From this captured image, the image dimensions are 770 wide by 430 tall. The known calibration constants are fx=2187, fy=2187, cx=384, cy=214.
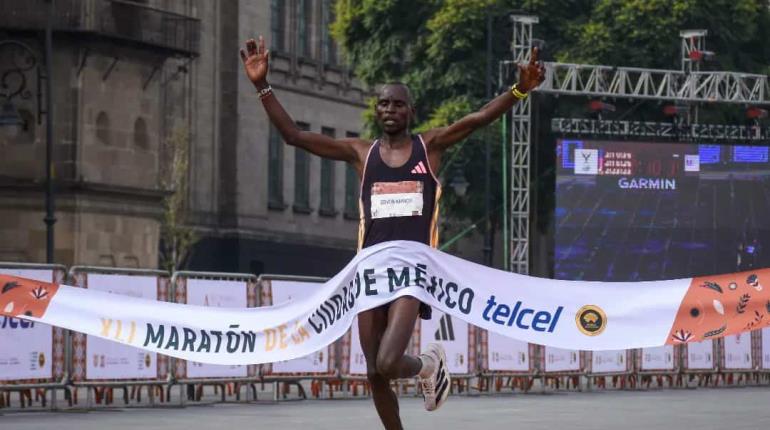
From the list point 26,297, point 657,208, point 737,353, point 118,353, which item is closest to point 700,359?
point 737,353

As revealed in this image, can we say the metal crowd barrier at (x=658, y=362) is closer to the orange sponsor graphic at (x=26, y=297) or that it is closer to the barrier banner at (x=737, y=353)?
the barrier banner at (x=737, y=353)

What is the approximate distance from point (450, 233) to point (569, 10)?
21.7 feet

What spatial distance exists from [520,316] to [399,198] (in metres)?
1.59

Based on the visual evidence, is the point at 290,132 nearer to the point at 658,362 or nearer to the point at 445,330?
the point at 445,330

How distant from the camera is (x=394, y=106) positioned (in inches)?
490

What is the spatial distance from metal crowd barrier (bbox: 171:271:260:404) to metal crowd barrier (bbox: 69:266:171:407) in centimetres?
20

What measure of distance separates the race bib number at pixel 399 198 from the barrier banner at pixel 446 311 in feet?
0.61

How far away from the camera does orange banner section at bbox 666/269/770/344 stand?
14.4 metres

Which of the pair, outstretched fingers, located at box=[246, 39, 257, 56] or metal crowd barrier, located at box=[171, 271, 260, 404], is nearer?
outstretched fingers, located at box=[246, 39, 257, 56]

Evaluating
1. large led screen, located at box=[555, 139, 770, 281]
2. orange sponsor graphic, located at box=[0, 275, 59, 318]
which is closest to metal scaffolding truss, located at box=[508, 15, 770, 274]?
large led screen, located at box=[555, 139, 770, 281]

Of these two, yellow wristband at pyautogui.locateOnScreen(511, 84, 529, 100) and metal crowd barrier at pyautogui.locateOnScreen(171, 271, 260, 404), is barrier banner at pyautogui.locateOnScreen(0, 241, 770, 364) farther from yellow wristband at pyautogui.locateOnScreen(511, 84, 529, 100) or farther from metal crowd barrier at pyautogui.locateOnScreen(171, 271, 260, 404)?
metal crowd barrier at pyautogui.locateOnScreen(171, 271, 260, 404)

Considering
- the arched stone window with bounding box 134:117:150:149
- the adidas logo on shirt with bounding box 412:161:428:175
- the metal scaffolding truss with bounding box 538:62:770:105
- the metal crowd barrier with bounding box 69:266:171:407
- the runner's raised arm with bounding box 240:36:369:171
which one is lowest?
the metal crowd barrier with bounding box 69:266:171:407

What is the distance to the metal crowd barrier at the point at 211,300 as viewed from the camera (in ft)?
79.2

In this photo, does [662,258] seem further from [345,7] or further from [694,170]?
[345,7]
